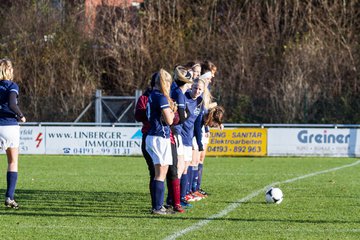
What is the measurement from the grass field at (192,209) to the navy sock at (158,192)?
242 millimetres

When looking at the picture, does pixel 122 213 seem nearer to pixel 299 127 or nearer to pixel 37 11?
pixel 299 127

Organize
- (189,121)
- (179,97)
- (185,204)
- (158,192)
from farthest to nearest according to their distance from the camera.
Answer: (189,121)
(185,204)
(179,97)
(158,192)

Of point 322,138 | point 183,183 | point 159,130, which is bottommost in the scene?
point 322,138

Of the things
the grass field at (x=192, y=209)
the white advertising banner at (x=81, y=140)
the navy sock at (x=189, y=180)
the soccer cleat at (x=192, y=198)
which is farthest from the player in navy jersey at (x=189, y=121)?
the white advertising banner at (x=81, y=140)

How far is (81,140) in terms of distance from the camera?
2823 cm

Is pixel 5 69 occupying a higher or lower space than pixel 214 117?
higher

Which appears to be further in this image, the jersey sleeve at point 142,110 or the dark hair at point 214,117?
the dark hair at point 214,117

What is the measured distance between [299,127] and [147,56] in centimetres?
1328

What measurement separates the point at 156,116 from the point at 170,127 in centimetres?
66

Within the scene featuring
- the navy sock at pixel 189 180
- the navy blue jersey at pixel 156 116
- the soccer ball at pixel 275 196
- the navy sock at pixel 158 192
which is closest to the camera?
the navy blue jersey at pixel 156 116

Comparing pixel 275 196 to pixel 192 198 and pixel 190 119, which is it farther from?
pixel 190 119

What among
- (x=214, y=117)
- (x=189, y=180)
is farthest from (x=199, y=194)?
(x=214, y=117)

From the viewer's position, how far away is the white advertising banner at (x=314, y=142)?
27750 millimetres

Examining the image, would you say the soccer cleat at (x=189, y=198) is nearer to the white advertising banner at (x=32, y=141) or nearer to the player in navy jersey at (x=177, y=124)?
the player in navy jersey at (x=177, y=124)
